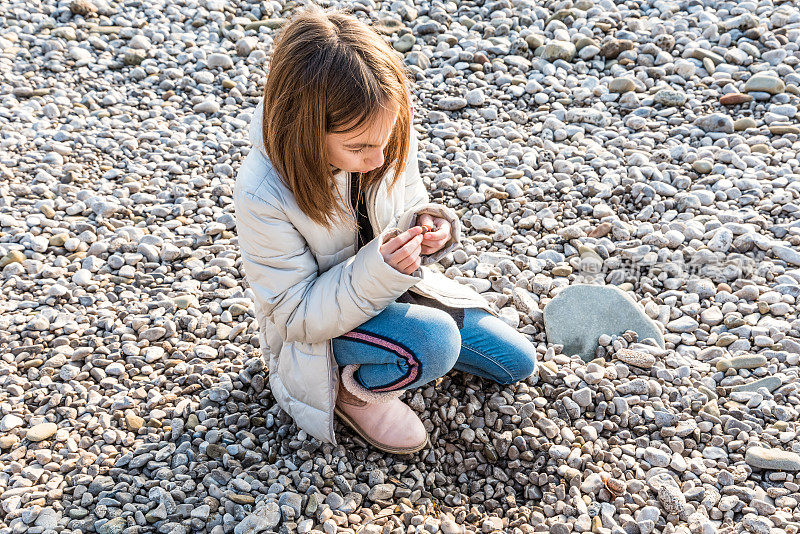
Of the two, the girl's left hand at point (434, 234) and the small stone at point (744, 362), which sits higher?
the girl's left hand at point (434, 234)

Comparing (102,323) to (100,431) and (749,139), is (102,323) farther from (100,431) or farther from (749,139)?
(749,139)

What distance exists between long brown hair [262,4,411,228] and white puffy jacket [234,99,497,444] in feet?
0.41

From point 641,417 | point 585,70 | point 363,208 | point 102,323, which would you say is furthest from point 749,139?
point 102,323

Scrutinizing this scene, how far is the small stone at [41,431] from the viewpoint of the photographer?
273 cm

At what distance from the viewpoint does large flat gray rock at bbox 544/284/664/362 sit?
3143 mm

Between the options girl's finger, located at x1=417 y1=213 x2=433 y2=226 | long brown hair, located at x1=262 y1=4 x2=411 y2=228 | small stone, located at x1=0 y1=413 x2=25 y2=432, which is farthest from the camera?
small stone, located at x1=0 y1=413 x2=25 y2=432

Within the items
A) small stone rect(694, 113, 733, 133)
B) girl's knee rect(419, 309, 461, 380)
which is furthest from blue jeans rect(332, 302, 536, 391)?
small stone rect(694, 113, 733, 133)

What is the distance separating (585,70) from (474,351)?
2.65m

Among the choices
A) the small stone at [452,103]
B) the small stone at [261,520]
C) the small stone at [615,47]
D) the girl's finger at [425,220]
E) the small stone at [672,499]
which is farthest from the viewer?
the small stone at [615,47]

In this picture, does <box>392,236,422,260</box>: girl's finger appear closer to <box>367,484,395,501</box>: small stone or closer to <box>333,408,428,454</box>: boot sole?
Result: <box>333,408,428,454</box>: boot sole

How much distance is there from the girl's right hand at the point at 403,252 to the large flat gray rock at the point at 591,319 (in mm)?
993

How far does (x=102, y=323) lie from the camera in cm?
323

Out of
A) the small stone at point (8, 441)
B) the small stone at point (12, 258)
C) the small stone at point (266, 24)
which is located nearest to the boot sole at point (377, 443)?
the small stone at point (8, 441)

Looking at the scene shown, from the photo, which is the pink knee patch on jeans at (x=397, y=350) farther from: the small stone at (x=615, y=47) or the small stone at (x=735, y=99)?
the small stone at (x=615, y=47)
